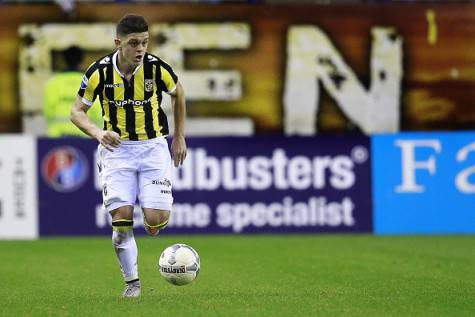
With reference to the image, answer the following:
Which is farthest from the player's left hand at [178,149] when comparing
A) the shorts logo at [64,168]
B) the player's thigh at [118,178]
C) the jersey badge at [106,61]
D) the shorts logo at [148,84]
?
the shorts logo at [64,168]

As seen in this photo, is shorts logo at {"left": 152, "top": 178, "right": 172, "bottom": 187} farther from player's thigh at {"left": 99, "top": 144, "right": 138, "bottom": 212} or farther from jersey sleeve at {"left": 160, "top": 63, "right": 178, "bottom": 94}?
jersey sleeve at {"left": 160, "top": 63, "right": 178, "bottom": 94}

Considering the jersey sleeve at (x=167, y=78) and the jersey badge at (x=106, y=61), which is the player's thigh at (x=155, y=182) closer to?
the jersey sleeve at (x=167, y=78)

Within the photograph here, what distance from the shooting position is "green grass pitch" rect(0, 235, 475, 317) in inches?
328

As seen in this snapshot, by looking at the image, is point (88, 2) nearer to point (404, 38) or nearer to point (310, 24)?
point (310, 24)

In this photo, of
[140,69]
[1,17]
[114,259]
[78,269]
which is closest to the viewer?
[140,69]

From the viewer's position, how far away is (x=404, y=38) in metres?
20.3

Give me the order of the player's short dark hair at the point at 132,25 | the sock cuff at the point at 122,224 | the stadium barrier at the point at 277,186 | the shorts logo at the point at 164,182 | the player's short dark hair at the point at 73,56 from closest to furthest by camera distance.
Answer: the player's short dark hair at the point at 132,25 < the sock cuff at the point at 122,224 < the shorts logo at the point at 164,182 < the stadium barrier at the point at 277,186 < the player's short dark hair at the point at 73,56

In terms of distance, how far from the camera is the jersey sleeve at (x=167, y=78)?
30.4 feet

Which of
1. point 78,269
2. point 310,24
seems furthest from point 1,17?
point 78,269

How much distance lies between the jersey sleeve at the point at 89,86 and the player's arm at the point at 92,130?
0.04m

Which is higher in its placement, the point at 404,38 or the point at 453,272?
the point at 404,38

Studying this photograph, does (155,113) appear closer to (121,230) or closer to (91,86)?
(91,86)

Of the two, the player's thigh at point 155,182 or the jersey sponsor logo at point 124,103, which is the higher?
the jersey sponsor logo at point 124,103

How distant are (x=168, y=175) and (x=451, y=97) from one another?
11.7m
